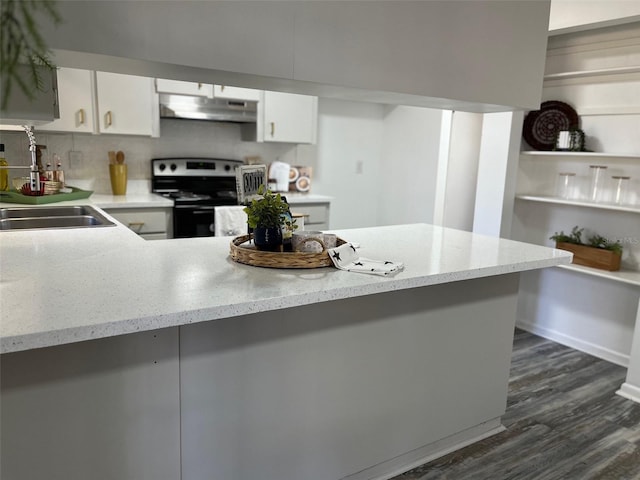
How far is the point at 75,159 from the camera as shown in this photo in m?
3.64

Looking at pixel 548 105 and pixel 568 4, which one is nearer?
pixel 568 4

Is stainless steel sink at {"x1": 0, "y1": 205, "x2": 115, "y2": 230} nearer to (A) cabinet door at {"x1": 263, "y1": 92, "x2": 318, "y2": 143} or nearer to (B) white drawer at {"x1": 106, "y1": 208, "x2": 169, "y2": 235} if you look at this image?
(B) white drawer at {"x1": 106, "y1": 208, "x2": 169, "y2": 235}

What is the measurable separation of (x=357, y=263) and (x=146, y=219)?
2.10 metres

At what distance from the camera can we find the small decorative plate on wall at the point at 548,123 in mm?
3372

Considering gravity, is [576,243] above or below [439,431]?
above

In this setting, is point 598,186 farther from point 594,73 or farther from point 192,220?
point 192,220

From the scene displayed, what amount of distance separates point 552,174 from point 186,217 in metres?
2.68

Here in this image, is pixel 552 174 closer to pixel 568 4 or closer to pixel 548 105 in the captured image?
pixel 548 105

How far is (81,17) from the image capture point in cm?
119

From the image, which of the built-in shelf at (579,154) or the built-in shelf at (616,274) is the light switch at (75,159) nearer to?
the built-in shelf at (579,154)

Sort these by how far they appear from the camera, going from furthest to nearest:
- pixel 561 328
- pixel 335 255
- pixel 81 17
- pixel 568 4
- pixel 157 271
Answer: pixel 561 328, pixel 568 4, pixel 335 255, pixel 157 271, pixel 81 17

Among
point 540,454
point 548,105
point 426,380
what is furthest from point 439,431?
point 548,105

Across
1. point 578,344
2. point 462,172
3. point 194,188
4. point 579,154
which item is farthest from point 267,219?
point 462,172

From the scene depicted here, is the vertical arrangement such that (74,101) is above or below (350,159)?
above
